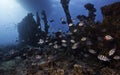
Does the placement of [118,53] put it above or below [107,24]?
below

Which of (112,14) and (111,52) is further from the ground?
(112,14)

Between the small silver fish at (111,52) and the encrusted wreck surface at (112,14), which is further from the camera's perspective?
the encrusted wreck surface at (112,14)

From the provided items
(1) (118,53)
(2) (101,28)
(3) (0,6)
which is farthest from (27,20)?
(3) (0,6)

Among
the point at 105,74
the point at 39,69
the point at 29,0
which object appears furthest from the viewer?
the point at 29,0

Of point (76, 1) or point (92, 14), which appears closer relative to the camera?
point (92, 14)

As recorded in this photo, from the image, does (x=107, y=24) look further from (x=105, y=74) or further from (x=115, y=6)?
(x=105, y=74)

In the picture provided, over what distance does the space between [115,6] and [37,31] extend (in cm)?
1704

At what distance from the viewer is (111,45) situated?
1155 centimetres

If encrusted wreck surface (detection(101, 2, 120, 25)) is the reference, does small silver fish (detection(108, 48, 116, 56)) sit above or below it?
below

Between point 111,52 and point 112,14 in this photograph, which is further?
point 112,14

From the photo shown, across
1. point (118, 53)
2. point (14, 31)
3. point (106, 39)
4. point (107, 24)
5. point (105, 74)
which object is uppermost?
point (14, 31)

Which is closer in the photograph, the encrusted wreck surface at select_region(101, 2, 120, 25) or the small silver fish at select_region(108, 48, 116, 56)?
the small silver fish at select_region(108, 48, 116, 56)

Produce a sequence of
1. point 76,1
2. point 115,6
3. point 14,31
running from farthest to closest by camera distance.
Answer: point 14,31 → point 76,1 → point 115,6

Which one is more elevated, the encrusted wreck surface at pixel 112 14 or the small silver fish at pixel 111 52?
the encrusted wreck surface at pixel 112 14
